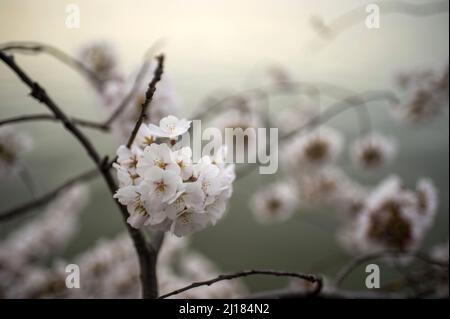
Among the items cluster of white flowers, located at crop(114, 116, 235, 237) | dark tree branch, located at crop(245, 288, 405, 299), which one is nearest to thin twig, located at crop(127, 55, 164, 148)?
cluster of white flowers, located at crop(114, 116, 235, 237)

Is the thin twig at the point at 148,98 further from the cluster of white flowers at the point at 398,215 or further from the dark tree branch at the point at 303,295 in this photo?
the cluster of white flowers at the point at 398,215

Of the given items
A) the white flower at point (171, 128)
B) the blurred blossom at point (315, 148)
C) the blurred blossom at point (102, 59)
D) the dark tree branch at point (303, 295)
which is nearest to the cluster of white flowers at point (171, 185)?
the white flower at point (171, 128)

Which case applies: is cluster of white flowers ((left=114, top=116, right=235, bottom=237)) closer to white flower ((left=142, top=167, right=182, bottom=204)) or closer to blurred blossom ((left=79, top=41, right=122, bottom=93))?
white flower ((left=142, top=167, right=182, bottom=204))

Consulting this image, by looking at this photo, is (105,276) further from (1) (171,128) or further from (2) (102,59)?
(1) (171,128)

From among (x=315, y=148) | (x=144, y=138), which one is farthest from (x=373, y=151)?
(x=144, y=138)

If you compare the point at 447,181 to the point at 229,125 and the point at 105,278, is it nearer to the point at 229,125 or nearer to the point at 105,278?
the point at 229,125

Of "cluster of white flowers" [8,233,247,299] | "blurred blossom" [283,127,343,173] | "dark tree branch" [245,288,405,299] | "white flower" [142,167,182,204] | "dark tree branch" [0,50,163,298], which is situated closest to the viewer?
"white flower" [142,167,182,204]

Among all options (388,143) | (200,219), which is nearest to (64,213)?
(388,143)
